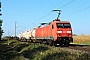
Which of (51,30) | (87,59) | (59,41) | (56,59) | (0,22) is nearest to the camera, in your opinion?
(87,59)

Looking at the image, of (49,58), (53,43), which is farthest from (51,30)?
(49,58)

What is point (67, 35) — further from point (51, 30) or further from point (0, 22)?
point (0, 22)

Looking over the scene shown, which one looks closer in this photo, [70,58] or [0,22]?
[70,58]

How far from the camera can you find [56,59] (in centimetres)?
1447

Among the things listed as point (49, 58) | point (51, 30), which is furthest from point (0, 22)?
point (49, 58)

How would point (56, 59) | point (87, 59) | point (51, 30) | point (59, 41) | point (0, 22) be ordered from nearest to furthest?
1. point (87, 59)
2. point (56, 59)
3. point (59, 41)
4. point (51, 30)
5. point (0, 22)

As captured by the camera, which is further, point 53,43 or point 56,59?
point 53,43

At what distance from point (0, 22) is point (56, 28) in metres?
60.4

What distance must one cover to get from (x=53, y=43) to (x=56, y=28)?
2346 millimetres

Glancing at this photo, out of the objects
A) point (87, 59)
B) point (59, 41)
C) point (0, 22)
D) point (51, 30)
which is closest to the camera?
point (87, 59)

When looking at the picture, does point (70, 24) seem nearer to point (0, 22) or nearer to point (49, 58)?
point (49, 58)

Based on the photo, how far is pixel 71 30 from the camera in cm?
3191

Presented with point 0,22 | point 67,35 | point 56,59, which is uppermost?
point 0,22

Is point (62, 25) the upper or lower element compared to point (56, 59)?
upper
